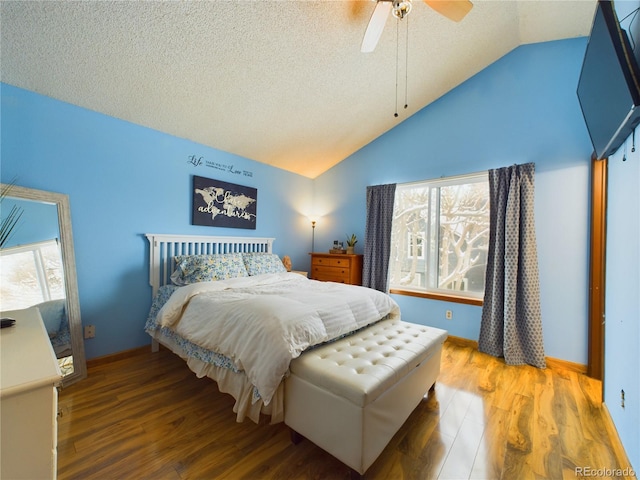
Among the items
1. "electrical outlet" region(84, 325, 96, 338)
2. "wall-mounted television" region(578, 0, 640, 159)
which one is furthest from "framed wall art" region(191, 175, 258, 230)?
"wall-mounted television" region(578, 0, 640, 159)

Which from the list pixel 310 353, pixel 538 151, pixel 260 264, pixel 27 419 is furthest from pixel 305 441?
pixel 538 151

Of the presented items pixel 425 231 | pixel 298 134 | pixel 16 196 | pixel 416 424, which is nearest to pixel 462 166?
pixel 425 231

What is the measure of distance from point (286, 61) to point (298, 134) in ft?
3.40

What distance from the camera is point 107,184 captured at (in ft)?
7.73

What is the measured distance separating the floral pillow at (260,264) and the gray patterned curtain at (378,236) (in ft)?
4.15

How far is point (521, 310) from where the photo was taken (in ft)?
8.47

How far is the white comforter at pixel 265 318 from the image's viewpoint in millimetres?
1435

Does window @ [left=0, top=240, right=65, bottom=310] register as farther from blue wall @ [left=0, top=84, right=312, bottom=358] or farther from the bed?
the bed

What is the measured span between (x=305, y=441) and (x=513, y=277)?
242 centimetres

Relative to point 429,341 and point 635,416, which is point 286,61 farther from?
point 635,416

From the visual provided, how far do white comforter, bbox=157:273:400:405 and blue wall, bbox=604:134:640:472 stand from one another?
4.54 ft

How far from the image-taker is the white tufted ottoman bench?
3.96 feet

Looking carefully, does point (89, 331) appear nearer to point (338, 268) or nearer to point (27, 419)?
point (27, 419)

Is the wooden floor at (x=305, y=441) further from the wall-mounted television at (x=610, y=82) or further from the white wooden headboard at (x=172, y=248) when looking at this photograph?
the wall-mounted television at (x=610, y=82)
